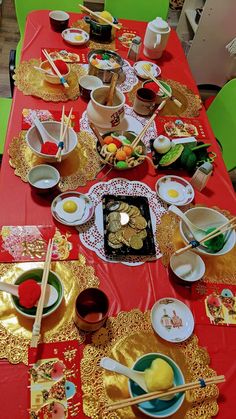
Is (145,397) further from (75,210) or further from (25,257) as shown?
(75,210)

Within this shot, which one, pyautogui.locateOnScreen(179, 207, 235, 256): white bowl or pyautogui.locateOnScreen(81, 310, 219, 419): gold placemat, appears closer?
pyautogui.locateOnScreen(81, 310, 219, 419): gold placemat

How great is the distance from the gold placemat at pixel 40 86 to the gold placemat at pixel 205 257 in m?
0.83

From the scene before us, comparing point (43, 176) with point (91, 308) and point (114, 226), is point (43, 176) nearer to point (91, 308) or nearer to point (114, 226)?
point (114, 226)

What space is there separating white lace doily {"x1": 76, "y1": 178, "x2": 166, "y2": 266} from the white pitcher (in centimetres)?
100

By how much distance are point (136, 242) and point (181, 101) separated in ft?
3.18

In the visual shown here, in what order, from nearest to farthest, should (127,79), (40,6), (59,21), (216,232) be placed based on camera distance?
(216,232)
(127,79)
(59,21)
(40,6)

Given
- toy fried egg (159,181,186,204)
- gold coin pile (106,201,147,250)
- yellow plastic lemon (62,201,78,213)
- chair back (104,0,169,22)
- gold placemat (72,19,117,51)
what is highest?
chair back (104,0,169,22)

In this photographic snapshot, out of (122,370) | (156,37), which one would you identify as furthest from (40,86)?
(122,370)

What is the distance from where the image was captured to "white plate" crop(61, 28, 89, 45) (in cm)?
215

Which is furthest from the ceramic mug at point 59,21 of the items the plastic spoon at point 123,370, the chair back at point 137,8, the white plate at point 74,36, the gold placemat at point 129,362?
the plastic spoon at point 123,370

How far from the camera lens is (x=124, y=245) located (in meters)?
1.36

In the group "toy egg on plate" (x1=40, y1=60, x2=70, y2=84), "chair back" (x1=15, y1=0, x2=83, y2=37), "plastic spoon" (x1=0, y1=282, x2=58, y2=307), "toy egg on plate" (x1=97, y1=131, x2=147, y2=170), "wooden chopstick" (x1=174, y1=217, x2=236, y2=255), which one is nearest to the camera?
"plastic spoon" (x1=0, y1=282, x2=58, y2=307)

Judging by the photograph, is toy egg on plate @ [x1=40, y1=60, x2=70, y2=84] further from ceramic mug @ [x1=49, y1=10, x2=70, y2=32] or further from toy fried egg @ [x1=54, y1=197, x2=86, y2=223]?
toy fried egg @ [x1=54, y1=197, x2=86, y2=223]

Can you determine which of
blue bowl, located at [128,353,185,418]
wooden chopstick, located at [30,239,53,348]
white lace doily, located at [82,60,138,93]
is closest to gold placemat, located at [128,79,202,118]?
white lace doily, located at [82,60,138,93]
